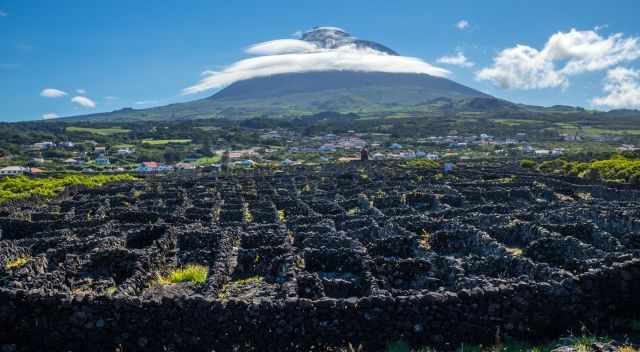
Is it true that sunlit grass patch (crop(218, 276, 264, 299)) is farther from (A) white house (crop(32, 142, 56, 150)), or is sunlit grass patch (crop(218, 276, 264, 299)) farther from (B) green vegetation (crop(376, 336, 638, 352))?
(A) white house (crop(32, 142, 56, 150))

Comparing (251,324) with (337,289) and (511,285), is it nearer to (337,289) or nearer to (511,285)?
(337,289)

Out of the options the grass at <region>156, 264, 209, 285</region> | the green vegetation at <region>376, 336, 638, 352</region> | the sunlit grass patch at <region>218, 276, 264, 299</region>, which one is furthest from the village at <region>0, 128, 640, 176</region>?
the green vegetation at <region>376, 336, 638, 352</region>

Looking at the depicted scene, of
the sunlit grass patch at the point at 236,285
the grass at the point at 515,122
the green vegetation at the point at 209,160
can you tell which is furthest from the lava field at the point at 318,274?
the grass at the point at 515,122

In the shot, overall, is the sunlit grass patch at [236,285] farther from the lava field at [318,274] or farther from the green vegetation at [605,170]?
the green vegetation at [605,170]

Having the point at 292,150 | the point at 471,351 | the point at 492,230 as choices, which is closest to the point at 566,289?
the point at 471,351

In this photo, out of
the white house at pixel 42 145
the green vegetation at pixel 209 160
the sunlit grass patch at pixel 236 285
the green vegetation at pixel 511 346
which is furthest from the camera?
the white house at pixel 42 145
